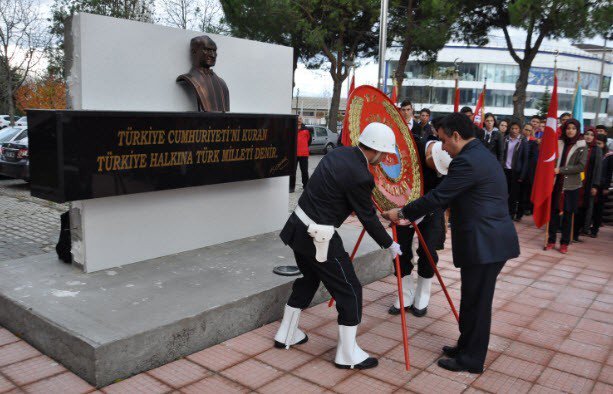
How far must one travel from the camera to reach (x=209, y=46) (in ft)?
17.4

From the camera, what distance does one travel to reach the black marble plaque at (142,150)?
4.22 m

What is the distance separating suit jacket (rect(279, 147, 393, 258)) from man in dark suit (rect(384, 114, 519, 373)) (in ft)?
1.55

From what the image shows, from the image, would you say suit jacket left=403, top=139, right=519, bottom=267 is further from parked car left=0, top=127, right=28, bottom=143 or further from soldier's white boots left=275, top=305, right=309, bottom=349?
parked car left=0, top=127, right=28, bottom=143

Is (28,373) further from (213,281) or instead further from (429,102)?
(429,102)

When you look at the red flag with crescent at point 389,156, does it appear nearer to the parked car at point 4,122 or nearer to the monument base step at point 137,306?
the monument base step at point 137,306

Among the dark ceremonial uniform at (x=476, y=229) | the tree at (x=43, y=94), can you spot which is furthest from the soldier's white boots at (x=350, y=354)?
the tree at (x=43, y=94)

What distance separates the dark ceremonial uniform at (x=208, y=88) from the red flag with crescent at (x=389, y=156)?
5.21ft

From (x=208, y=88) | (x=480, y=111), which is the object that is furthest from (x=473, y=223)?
(x=480, y=111)

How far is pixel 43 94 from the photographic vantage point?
2897cm

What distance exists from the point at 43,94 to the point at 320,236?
29.9 metres

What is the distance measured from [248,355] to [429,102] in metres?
56.0

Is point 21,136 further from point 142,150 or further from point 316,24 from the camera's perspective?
point 316,24

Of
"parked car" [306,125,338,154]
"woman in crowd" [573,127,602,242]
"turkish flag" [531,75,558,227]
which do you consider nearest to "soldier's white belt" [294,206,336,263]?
"turkish flag" [531,75,558,227]

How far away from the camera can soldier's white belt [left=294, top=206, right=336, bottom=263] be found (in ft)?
11.4
